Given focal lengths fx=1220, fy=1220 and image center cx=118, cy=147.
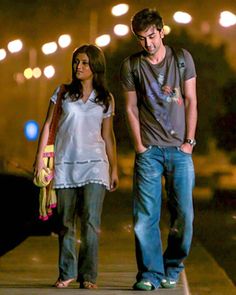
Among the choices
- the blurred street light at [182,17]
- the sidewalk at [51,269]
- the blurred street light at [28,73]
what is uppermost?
the blurred street light at [182,17]

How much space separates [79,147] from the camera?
876 centimetres

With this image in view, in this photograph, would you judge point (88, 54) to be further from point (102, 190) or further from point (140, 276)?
point (140, 276)

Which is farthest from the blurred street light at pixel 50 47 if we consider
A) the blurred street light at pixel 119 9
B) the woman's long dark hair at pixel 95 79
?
the woman's long dark hair at pixel 95 79

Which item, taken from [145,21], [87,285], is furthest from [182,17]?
[145,21]

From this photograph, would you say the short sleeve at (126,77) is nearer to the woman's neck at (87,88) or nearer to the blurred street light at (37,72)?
the woman's neck at (87,88)

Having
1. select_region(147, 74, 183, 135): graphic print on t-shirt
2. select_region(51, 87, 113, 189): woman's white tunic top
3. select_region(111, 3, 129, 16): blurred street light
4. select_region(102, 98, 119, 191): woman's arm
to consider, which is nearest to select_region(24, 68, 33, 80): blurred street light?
select_region(111, 3, 129, 16): blurred street light

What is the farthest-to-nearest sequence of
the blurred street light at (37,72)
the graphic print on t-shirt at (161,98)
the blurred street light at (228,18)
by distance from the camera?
1. the blurred street light at (37,72)
2. the blurred street light at (228,18)
3. the graphic print on t-shirt at (161,98)

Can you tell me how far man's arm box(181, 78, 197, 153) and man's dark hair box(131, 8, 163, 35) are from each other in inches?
18.5

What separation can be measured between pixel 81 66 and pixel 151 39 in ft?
1.99

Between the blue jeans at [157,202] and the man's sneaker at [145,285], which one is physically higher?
the blue jeans at [157,202]

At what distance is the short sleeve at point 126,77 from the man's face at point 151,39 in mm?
214

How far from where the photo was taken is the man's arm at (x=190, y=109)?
28.5ft

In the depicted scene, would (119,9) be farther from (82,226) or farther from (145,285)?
(145,285)

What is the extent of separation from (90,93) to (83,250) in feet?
3.75
